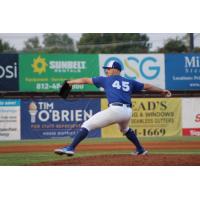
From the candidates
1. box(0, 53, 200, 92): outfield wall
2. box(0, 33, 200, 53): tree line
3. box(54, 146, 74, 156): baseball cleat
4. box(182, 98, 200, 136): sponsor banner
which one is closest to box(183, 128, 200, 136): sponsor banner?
box(182, 98, 200, 136): sponsor banner

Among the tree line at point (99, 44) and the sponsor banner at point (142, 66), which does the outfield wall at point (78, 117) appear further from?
the tree line at point (99, 44)

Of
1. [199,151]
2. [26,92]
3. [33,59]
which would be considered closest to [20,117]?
[26,92]

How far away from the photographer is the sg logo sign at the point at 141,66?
32.6ft

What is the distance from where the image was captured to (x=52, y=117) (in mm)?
10781

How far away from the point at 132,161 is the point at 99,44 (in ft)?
7.62

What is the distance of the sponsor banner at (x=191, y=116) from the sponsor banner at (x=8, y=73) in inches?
133

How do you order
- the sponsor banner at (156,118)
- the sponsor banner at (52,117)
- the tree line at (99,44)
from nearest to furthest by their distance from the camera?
the tree line at (99,44)
the sponsor banner at (52,117)
the sponsor banner at (156,118)

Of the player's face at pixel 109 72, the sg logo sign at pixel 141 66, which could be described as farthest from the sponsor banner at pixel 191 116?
the player's face at pixel 109 72

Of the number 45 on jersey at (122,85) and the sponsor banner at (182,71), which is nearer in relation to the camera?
the number 45 on jersey at (122,85)

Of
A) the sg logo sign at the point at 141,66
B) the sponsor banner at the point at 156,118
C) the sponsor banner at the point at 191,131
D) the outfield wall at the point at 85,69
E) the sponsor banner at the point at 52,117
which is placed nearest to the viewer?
the sg logo sign at the point at 141,66

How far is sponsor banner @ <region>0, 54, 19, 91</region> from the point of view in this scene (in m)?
10.3

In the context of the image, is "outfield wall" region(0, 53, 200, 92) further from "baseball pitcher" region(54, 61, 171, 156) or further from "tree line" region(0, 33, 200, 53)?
"baseball pitcher" region(54, 61, 171, 156)

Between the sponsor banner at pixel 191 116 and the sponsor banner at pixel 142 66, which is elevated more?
the sponsor banner at pixel 142 66

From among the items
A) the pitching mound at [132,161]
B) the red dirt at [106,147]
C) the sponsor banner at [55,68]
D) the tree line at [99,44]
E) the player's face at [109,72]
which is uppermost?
the tree line at [99,44]
